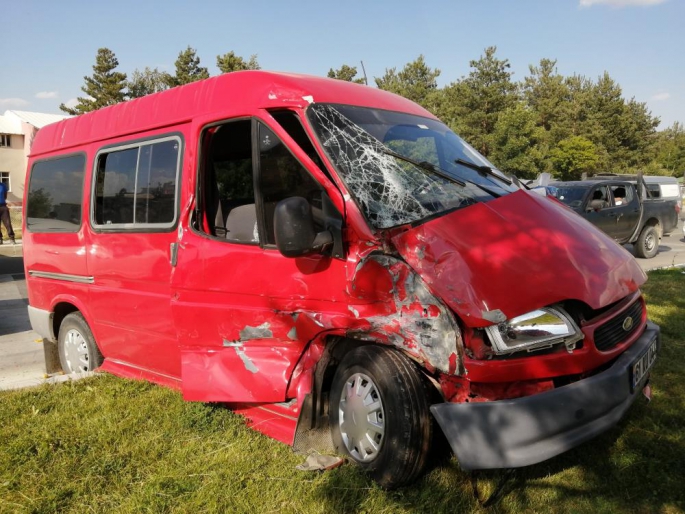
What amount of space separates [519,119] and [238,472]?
37.5m

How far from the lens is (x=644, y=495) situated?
123 inches

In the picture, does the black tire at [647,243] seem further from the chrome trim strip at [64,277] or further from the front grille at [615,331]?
the chrome trim strip at [64,277]

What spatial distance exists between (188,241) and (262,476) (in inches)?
68.2

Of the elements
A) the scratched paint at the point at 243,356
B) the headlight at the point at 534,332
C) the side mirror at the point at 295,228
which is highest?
the side mirror at the point at 295,228

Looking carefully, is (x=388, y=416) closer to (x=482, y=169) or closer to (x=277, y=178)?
(x=277, y=178)

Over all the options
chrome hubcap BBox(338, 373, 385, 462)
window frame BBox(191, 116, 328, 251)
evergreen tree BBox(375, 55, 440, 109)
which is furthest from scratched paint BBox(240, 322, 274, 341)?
evergreen tree BBox(375, 55, 440, 109)

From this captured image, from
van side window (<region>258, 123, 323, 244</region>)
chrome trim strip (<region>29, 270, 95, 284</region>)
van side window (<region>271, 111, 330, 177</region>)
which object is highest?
van side window (<region>271, 111, 330, 177</region>)

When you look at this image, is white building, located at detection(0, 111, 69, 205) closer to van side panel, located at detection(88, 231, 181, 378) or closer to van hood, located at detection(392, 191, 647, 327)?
van side panel, located at detection(88, 231, 181, 378)

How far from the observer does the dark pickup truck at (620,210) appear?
44.6ft

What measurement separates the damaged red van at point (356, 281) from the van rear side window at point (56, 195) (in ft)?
2.02

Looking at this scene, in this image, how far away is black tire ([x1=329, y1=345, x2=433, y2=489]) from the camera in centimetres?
296

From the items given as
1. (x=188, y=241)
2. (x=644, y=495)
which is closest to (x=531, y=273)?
(x=644, y=495)

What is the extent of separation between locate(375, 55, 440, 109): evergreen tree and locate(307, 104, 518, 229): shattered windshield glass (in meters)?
51.7

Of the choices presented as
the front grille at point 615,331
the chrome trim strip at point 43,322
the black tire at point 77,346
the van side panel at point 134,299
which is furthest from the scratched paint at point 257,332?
the chrome trim strip at point 43,322
